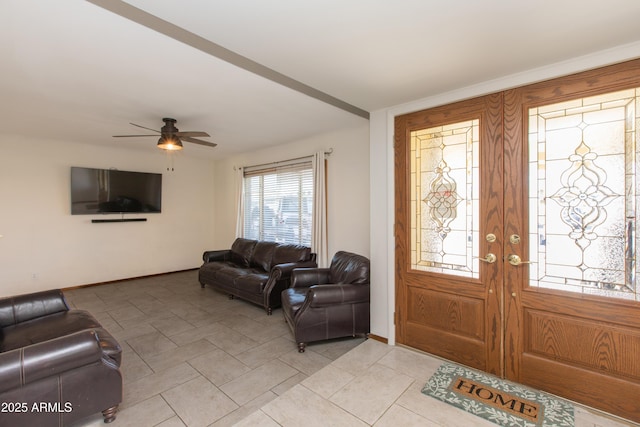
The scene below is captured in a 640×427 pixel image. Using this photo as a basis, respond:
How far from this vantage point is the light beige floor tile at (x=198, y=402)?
1999 mm

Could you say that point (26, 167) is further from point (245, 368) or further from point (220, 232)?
point (245, 368)

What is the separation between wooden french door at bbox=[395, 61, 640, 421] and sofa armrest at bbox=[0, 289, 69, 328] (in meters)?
3.39

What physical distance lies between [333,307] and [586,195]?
7.55 ft

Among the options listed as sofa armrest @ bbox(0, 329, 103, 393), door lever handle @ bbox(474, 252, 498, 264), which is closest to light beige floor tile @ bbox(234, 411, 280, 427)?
sofa armrest @ bbox(0, 329, 103, 393)

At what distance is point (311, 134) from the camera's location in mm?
4449

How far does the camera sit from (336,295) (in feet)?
9.91

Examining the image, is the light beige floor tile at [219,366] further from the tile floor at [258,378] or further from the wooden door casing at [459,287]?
the wooden door casing at [459,287]

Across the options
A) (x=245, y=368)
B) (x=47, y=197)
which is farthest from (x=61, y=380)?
(x=47, y=197)

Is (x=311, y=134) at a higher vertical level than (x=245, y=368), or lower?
higher

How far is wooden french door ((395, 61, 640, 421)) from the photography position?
2.00 m

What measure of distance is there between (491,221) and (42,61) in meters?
3.77

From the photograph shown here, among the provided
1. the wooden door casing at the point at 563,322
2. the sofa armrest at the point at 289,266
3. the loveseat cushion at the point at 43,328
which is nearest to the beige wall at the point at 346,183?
the sofa armrest at the point at 289,266

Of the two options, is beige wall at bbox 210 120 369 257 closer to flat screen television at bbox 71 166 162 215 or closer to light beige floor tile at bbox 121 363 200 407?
light beige floor tile at bbox 121 363 200 407

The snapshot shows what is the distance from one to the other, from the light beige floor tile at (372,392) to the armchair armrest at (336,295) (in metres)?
0.71
